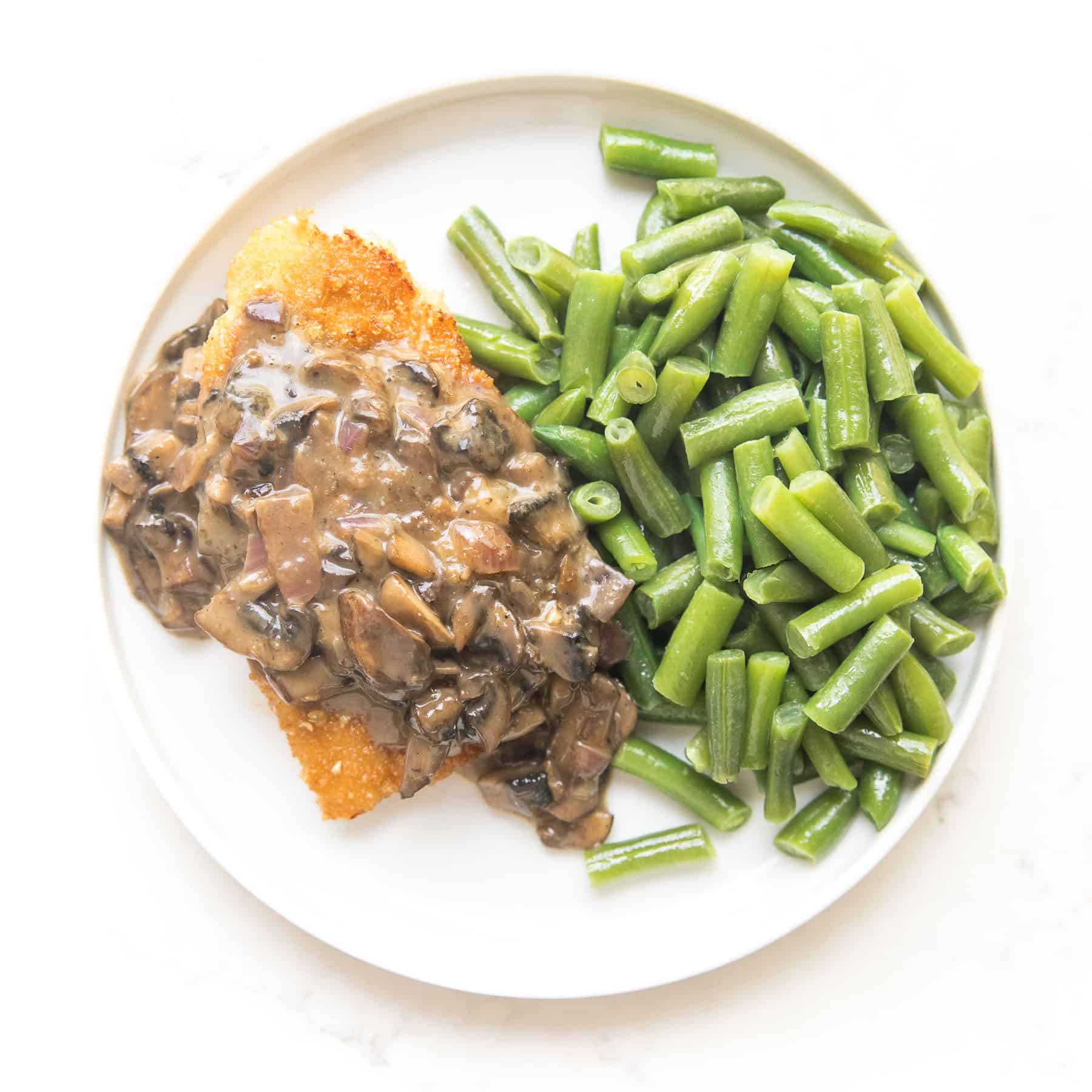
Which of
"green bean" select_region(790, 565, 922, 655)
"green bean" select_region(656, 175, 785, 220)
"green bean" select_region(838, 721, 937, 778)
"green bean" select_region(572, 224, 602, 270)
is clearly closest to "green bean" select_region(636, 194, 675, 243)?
"green bean" select_region(656, 175, 785, 220)

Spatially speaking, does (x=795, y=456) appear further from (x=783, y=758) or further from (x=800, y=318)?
(x=783, y=758)

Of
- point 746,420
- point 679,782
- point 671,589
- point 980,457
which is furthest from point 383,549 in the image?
point 980,457

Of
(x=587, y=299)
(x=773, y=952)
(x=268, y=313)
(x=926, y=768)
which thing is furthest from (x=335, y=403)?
(x=773, y=952)

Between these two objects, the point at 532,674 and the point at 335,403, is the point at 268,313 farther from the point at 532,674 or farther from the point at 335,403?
the point at 532,674

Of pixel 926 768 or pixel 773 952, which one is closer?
pixel 926 768

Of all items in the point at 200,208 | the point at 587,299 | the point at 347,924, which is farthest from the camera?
the point at 200,208

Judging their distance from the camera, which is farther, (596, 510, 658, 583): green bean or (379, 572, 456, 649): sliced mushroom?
(596, 510, 658, 583): green bean

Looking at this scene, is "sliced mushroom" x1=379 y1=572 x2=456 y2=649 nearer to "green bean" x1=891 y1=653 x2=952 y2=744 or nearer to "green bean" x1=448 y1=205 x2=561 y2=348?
Answer: "green bean" x1=448 y1=205 x2=561 y2=348
